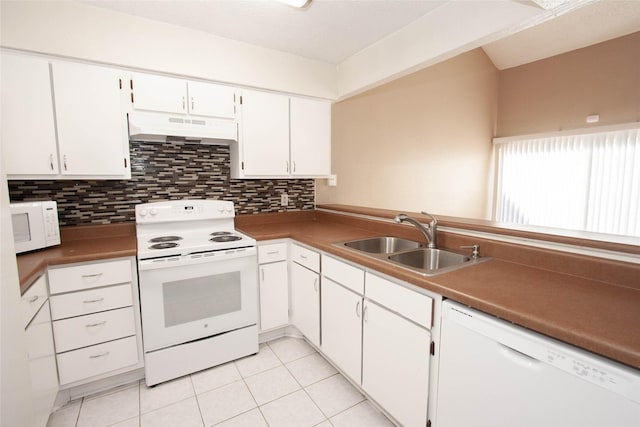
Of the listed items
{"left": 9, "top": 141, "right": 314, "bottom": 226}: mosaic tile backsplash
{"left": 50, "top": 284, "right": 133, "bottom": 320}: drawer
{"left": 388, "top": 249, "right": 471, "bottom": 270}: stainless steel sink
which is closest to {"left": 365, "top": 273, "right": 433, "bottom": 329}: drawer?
{"left": 388, "top": 249, "right": 471, "bottom": 270}: stainless steel sink

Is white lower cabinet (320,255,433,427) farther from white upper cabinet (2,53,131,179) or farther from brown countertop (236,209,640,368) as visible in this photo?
white upper cabinet (2,53,131,179)

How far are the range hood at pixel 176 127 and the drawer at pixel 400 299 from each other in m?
1.53

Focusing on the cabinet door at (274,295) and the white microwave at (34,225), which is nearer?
the white microwave at (34,225)

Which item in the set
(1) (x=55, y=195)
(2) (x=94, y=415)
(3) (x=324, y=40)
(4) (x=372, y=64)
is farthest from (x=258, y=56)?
(2) (x=94, y=415)

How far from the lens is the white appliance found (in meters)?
1.87

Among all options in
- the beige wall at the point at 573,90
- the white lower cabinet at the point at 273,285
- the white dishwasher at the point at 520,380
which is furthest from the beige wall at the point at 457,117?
the white dishwasher at the point at 520,380

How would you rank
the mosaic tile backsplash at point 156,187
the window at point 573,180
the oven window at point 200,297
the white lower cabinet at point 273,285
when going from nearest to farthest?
1. the oven window at point 200,297
2. the mosaic tile backsplash at point 156,187
3. the white lower cabinet at point 273,285
4. the window at point 573,180

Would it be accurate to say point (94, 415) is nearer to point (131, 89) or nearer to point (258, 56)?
point (131, 89)

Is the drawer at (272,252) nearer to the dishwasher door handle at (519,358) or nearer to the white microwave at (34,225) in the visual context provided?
the white microwave at (34,225)

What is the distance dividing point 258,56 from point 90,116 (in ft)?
4.16

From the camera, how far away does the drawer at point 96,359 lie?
5.62 feet

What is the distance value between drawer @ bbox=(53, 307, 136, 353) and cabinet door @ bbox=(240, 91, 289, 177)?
1303 millimetres

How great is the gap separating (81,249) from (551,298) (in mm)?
2454

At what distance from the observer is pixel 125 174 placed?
6.64 feet
